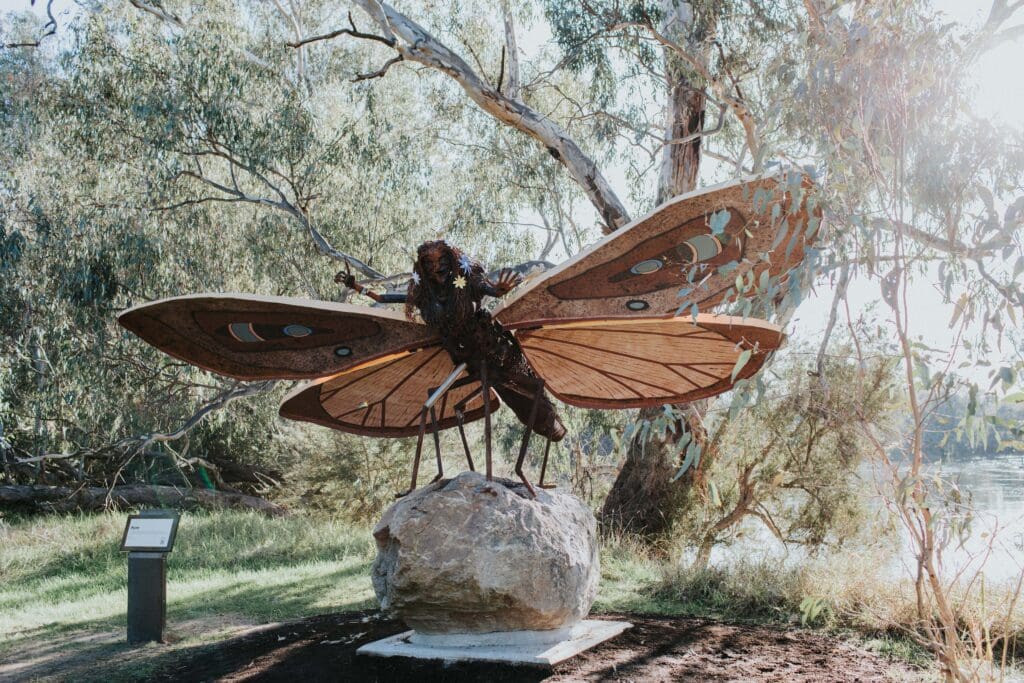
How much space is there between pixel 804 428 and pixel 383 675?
6193mm

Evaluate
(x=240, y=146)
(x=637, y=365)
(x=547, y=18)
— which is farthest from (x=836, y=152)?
(x=240, y=146)

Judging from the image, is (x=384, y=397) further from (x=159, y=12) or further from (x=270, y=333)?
(x=159, y=12)

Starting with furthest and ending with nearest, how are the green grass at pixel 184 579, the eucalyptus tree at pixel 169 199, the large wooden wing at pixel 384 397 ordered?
the eucalyptus tree at pixel 169 199
the green grass at pixel 184 579
the large wooden wing at pixel 384 397

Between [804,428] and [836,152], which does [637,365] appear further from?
[804,428]

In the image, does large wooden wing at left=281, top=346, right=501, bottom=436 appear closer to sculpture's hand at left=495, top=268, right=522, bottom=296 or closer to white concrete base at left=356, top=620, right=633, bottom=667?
sculpture's hand at left=495, top=268, right=522, bottom=296

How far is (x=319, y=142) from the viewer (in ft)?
35.2

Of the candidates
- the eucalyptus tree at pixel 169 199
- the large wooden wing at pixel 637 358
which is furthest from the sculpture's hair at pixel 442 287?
the eucalyptus tree at pixel 169 199

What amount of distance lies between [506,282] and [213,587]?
5249 millimetres

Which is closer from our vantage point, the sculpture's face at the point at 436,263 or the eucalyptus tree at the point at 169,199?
the sculpture's face at the point at 436,263

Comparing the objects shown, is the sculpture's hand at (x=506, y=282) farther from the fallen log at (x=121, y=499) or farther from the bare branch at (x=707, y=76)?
the fallen log at (x=121, y=499)

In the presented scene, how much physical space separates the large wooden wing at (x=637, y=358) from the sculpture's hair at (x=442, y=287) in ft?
1.50

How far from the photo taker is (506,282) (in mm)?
4723

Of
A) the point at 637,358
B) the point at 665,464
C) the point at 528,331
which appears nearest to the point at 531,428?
the point at 528,331

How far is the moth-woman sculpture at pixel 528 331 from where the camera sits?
4133mm
